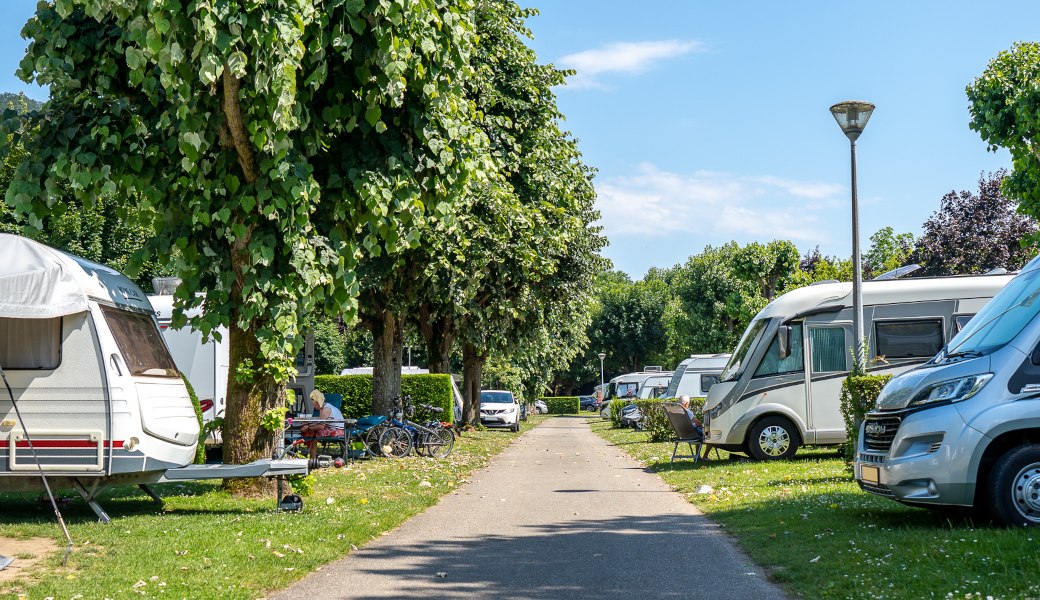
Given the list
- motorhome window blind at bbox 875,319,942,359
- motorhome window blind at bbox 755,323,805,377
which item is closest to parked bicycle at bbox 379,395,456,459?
motorhome window blind at bbox 755,323,805,377

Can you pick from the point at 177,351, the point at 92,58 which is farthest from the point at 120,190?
the point at 177,351

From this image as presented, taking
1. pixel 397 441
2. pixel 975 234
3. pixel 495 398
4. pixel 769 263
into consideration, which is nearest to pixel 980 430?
pixel 397 441

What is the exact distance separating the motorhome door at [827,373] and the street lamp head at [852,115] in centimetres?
408

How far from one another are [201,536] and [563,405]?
69353 millimetres

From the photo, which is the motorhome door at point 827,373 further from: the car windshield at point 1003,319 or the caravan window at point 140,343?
the caravan window at point 140,343

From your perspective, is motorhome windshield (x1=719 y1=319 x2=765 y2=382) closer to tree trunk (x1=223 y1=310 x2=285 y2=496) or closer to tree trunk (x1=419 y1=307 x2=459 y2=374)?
tree trunk (x1=223 y1=310 x2=285 y2=496)

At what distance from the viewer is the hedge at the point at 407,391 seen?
2445 cm

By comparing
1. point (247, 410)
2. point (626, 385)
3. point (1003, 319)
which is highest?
point (1003, 319)

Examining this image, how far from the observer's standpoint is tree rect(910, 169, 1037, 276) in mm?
37562

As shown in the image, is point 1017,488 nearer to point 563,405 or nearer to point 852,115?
point 852,115

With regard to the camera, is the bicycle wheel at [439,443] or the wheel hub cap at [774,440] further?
the bicycle wheel at [439,443]

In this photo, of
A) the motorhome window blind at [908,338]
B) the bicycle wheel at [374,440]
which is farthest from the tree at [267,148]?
the motorhome window blind at [908,338]

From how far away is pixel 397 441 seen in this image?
17.5 m

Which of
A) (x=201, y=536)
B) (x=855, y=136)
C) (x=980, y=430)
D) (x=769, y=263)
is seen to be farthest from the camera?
(x=769, y=263)
